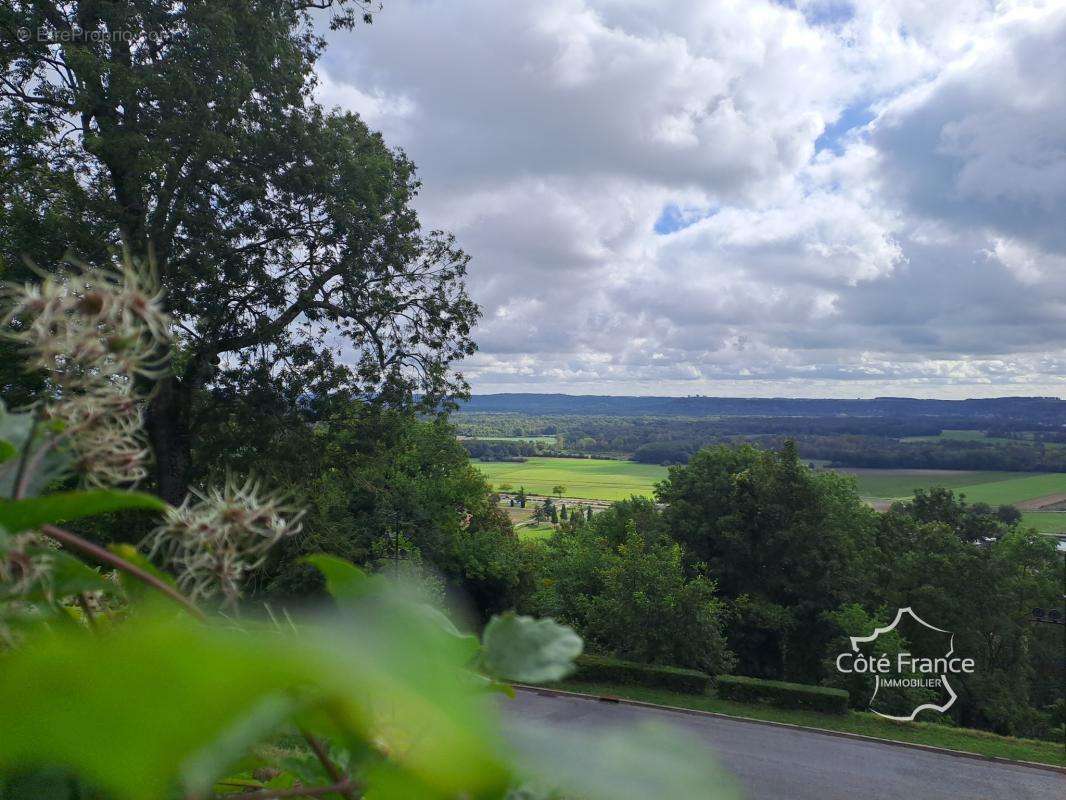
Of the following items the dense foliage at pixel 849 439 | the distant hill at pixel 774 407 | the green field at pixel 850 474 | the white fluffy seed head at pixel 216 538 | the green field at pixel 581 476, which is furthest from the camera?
the distant hill at pixel 774 407

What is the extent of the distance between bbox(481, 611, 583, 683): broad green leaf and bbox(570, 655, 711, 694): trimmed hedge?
2417 centimetres

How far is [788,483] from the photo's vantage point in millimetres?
30031

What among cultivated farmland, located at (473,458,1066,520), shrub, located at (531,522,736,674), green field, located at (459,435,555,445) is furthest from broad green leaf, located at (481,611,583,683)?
green field, located at (459,435,555,445)

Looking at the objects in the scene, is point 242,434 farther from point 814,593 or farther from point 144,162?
point 814,593

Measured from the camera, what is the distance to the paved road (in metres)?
16.0

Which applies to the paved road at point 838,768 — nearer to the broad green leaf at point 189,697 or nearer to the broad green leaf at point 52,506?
the broad green leaf at point 52,506

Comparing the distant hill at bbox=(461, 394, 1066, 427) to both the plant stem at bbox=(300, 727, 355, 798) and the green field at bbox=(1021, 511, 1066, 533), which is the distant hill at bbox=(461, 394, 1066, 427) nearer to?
the green field at bbox=(1021, 511, 1066, 533)

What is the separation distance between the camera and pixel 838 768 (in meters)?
17.3

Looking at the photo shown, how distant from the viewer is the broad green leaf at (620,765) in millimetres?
413

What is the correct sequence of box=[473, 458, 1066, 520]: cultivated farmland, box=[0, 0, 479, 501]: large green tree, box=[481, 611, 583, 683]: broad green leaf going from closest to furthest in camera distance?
box=[481, 611, 583, 683]: broad green leaf
box=[0, 0, 479, 501]: large green tree
box=[473, 458, 1066, 520]: cultivated farmland

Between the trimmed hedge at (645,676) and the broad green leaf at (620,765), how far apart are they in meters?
24.2

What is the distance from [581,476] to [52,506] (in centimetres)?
8168

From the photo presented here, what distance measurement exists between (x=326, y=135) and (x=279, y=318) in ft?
12.2

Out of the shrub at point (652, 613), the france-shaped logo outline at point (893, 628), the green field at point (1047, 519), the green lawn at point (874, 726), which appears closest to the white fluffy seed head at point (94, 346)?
Answer: the green lawn at point (874, 726)
